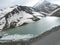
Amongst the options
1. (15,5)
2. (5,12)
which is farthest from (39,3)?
(5,12)

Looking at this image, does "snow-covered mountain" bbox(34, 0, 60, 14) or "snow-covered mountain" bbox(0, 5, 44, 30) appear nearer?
"snow-covered mountain" bbox(0, 5, 44, 30)

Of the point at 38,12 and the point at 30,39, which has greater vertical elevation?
the point at 30,39

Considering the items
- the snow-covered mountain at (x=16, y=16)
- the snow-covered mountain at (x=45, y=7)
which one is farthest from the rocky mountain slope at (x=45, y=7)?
the snow-covered mountain at (x=16, y=16)

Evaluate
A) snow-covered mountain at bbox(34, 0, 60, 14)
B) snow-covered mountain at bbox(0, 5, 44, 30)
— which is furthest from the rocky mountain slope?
snow-covered mountain at bbox(0, 5, 44, 30)

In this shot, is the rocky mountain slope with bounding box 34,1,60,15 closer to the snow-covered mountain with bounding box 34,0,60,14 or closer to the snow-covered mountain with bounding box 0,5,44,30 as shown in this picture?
the snow-covered mountain with bounding box 34,0,60,14

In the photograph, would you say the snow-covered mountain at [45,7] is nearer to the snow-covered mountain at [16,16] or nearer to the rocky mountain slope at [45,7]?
the rocky mountain slope at [45,7]

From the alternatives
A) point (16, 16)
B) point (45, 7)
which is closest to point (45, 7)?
point (45, 7)

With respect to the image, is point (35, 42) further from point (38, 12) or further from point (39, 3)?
point (39, 3)

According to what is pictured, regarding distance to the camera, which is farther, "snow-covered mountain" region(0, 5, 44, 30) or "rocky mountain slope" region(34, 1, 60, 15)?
"rocky mountain slope" region(34, 1, 60, 15)
